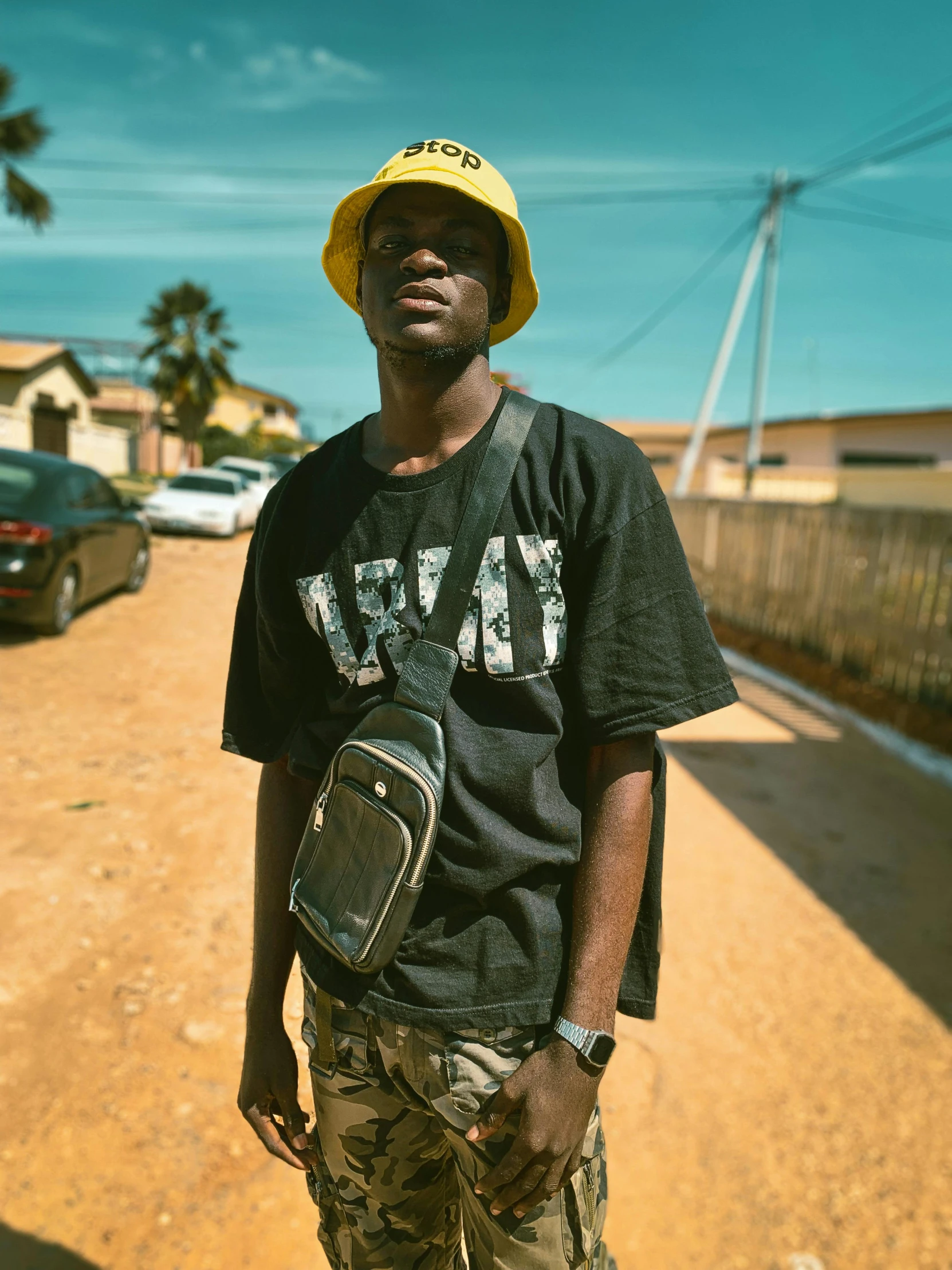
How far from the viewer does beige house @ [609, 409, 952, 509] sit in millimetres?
18266

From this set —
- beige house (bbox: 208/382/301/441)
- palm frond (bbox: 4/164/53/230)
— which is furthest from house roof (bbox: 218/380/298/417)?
palm frond (bbox: 4/164/53/230)

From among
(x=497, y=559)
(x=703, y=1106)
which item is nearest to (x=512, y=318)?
(x=497, y=559)

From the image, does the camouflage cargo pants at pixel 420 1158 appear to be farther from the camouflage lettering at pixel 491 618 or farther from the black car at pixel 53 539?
the black car at pixel 53 539

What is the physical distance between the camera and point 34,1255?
235 cm

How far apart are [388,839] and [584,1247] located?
0.70 meters

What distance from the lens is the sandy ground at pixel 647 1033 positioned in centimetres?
248

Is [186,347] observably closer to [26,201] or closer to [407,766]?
[26,201]

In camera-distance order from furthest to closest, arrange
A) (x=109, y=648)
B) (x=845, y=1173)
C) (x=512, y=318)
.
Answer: (x=109, y=648) < (x=845, y=1173) < (x=512, y=318)

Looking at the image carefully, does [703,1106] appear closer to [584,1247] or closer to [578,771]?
[584,1247]

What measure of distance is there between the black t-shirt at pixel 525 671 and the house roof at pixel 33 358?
2694 centimetres

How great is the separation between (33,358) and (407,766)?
92.2ft

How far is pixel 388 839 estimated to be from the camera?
1.37m

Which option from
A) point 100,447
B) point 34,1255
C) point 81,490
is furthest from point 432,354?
point 100,447

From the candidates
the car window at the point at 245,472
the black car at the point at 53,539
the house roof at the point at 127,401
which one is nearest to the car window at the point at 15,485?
the black car at the point at 53,539
